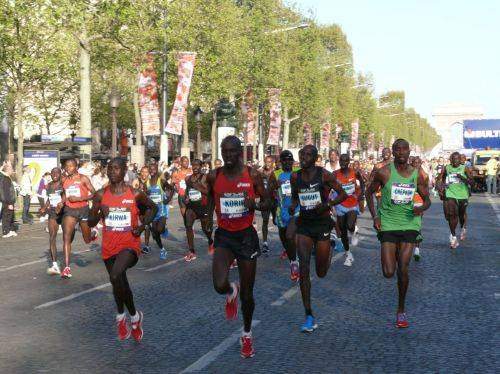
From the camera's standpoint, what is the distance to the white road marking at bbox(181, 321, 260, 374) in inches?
294

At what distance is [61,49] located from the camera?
35.2 meters

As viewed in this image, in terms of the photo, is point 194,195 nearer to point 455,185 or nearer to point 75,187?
point 75,187

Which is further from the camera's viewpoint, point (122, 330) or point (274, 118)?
point (274, 118)

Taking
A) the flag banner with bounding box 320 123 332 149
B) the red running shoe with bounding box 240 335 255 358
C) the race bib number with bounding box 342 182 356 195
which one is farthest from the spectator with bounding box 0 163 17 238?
the flag banner with bounding box 320 123 332 149

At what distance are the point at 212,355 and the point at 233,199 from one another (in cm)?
131

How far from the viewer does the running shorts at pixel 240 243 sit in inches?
322

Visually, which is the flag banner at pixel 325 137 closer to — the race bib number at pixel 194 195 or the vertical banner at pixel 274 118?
the vertical banner at pixel 274 118

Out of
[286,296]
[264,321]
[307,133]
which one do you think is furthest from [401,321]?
[307,133]

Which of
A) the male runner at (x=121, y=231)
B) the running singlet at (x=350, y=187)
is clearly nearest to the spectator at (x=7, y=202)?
the running singlet at (x=350, y=187)

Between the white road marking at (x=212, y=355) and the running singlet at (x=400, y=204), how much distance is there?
186 cm

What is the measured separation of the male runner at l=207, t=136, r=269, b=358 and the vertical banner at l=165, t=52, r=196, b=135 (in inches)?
1143

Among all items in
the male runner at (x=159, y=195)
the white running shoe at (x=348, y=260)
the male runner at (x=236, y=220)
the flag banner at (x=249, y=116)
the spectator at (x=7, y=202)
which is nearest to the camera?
the male runner at (x=236, y=220)

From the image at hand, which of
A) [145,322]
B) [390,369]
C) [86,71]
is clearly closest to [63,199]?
[145,322]

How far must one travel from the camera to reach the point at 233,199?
8203 mm
